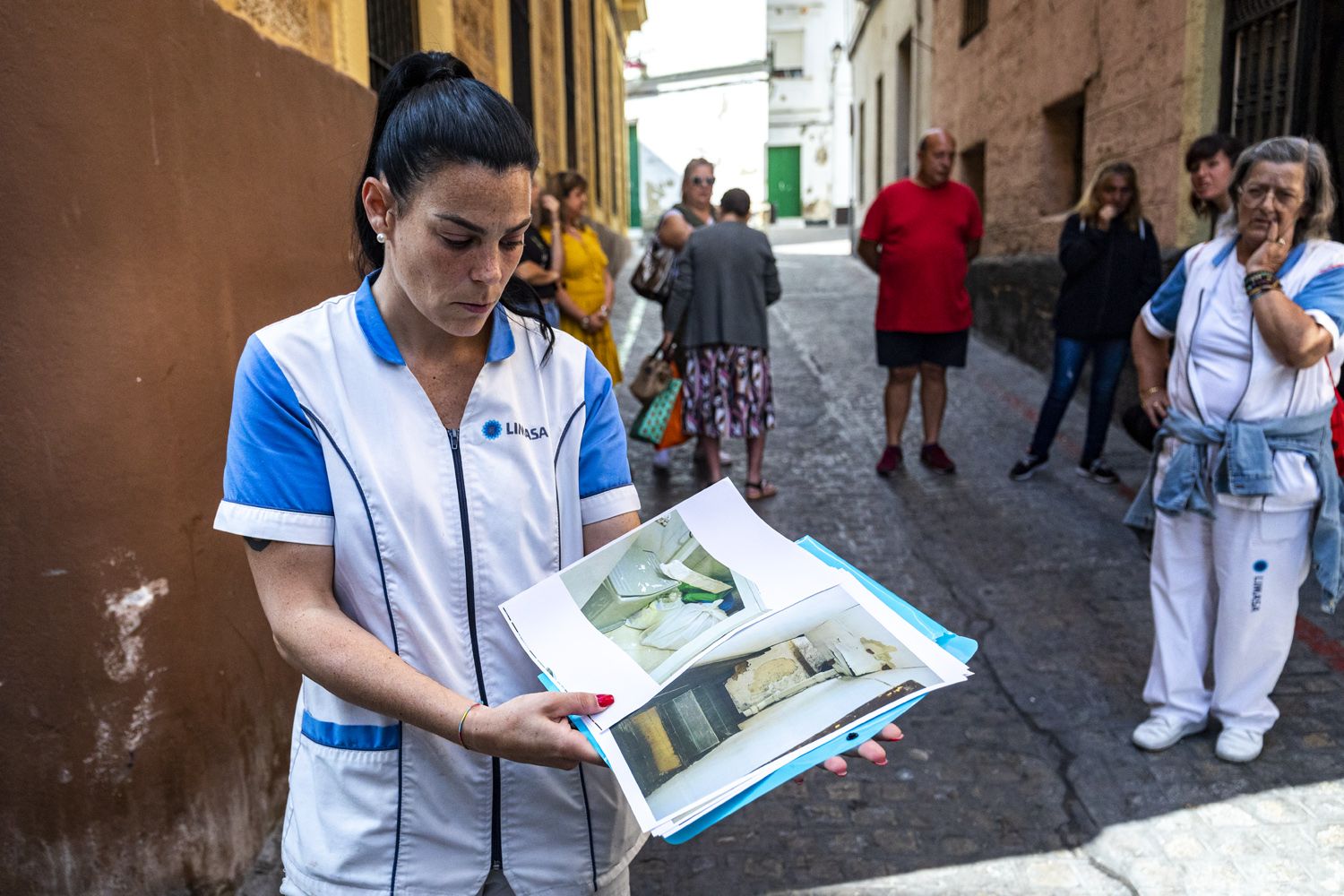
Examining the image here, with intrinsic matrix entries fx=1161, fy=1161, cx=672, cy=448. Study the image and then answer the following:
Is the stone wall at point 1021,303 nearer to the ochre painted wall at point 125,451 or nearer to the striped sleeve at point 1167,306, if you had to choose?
the striped sleeve at point 1167,306

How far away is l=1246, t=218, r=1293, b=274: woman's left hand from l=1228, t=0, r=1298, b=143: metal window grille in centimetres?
334

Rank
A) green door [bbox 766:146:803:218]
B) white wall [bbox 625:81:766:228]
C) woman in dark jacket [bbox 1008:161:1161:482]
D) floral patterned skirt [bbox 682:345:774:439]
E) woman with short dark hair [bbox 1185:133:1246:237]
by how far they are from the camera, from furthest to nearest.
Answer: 1. green door [bbox 766:146:803:218]
2. white wall [bbox 625:81:766:228]
3. floral patterned skirt [bbox 682:345:774:439]
4. woman in dark jacket [bbox 1008:161:1161:482]
5. woman with short dark hair [bbox 1185:133:1246:237]

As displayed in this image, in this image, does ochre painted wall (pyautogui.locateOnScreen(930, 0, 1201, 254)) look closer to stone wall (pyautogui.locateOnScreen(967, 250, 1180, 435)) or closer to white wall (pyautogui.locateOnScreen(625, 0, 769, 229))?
stone wall (pyautogui.locateOnScreen(967, 250, 1180, 435))

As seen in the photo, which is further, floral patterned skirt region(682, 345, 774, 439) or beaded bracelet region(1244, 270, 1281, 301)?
floral patterned skirt region(682, 345, 774, 439)

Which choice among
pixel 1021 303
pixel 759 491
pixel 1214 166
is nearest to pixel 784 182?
pixel 1021 303

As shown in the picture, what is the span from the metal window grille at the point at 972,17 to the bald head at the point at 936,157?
18.9 feet

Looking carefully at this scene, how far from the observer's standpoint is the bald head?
6.89 metres

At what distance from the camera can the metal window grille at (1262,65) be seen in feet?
20.7

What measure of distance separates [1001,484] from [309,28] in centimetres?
459

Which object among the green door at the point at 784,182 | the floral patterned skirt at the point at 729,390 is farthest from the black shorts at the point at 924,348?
the green door at the point at 784,182

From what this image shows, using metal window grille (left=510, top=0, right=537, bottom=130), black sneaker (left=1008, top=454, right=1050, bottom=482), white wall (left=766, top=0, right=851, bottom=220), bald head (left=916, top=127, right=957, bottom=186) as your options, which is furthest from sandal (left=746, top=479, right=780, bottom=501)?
white wall (left=766, top=0, right=851, bottom=220)

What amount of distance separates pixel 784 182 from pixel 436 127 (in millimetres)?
34913

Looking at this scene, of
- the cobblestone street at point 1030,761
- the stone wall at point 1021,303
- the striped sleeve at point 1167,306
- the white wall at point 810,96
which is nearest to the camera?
the cobblestone street at point 1030,761

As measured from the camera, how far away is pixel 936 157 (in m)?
6.93
